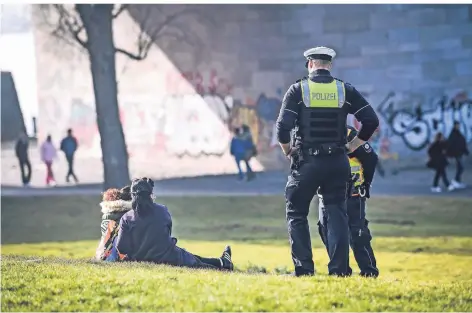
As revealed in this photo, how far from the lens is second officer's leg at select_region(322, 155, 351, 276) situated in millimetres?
6957

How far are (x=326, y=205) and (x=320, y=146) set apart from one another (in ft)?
1.85

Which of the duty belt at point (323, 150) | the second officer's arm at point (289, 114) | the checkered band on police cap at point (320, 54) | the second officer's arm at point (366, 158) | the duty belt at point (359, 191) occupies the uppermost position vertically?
the checkered band on police cap at point (320, 54)

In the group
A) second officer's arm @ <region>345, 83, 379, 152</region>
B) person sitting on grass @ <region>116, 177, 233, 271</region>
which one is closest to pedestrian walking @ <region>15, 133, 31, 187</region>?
person sitting on grass @ <region>116, 177, 233, 271</region>

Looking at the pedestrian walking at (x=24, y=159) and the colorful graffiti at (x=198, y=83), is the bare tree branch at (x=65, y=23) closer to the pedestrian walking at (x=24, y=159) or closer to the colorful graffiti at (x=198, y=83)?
the pedestrian walking at (x=24, y=159)

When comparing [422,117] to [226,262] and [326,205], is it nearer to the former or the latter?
[226,262]

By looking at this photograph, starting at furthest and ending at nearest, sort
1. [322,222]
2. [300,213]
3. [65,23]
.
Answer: [65,23] < [322,222] < [300,213]

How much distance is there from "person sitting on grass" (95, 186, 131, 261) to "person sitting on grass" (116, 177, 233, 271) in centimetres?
23

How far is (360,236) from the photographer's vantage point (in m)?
7.62

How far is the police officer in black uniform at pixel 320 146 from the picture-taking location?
6.82 m

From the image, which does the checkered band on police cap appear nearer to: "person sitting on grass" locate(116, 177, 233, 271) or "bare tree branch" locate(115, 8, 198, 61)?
"person sitting on grass" locate(116, 177, 233, 271)

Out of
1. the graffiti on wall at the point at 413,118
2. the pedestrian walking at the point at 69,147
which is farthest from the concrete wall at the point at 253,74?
the pedestrian walking at the point at 69,147

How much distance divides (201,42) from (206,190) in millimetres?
4487

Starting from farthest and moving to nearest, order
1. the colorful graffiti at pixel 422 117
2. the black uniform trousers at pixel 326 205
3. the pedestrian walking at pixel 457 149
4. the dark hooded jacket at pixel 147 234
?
the colorful graffiti at pixel 422 117, the pedestrian walking at pixel 457 149, the dark hooded jacket at pixel 147 234, the black uniform trousers at pixel 326 205

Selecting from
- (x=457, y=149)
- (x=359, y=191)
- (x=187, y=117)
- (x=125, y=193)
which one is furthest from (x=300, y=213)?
(x=187, y=117)
